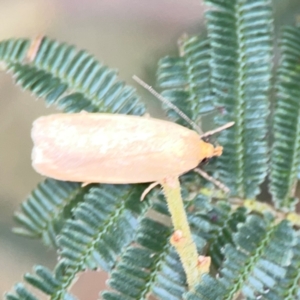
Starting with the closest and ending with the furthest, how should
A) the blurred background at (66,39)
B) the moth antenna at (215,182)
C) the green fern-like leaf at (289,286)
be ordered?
the green fern-like leaf at (289,286), the moth antenna at (215,182), the blurred background at (66,39)

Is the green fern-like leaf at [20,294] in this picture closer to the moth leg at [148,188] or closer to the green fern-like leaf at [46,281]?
the green fern-like leaf at [46,281]

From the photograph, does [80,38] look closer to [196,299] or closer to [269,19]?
[269,19]

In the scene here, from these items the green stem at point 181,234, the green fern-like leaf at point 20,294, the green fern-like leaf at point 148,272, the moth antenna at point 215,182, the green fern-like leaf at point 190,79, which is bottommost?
the green fern-like leaf at point 20,294

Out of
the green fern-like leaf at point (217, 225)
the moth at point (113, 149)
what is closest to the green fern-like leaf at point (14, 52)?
the moth at point (113, 149)

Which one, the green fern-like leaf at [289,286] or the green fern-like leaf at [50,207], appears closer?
the green fern-like leaf at [289,286]

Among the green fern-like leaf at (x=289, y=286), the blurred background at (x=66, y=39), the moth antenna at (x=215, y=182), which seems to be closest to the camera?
the green fern-like leaf at (x=289, y=286)

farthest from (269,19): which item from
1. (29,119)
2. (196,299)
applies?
(29,119)

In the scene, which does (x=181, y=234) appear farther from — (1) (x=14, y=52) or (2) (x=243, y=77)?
→ (1) (x=14, y=52)

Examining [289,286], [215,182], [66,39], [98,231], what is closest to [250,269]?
[289,286]
